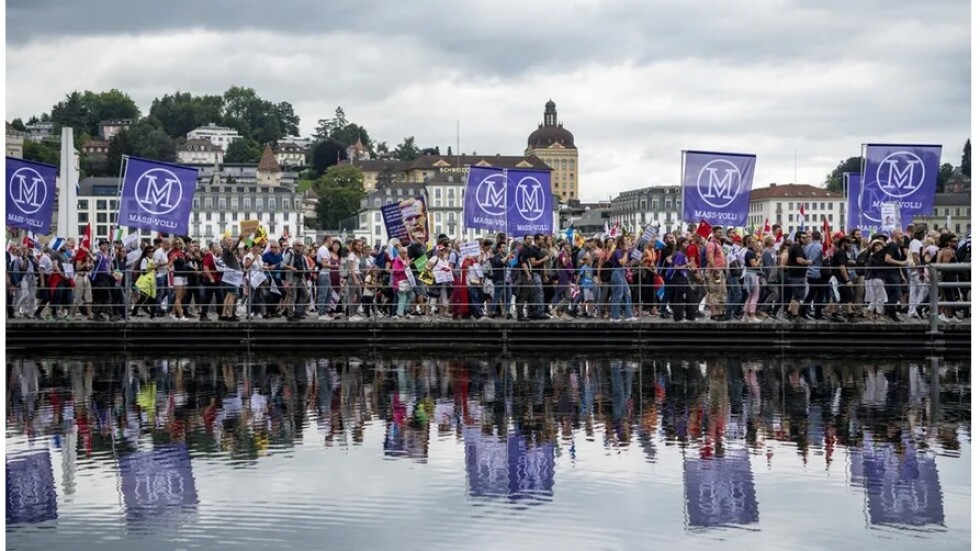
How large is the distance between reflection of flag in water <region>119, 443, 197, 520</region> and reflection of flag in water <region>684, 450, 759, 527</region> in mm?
3929

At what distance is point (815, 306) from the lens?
84.2 feet

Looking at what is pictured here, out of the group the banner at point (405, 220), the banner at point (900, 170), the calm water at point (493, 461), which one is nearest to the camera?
the calm water at point (493, 461)

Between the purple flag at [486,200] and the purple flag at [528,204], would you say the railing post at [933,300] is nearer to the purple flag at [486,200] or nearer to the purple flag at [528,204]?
the purple flag at [528,204]

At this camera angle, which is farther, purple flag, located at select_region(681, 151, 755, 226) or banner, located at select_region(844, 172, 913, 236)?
banner, located at select_region(844, 172, 913, 236)

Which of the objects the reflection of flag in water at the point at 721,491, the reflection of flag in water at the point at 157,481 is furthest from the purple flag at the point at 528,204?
the reflection of flag in water at the point at 721,491

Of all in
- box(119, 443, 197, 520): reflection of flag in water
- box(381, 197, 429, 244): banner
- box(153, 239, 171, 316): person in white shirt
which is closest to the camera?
box(119, 443, 197, 520): reflection of flag in water

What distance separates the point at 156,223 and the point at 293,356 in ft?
17.5

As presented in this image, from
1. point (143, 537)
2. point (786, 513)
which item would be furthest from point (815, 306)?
point (143, 537)

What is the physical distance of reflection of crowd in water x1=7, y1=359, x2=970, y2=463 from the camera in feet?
47.5

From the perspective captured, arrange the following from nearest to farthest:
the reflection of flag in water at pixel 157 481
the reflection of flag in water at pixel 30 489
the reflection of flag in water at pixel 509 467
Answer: the reflection of flag in water at pixel 30 489 → the reflection of flag in water at pixel 157 481 → the reflection of flag in water at pixel 509 467

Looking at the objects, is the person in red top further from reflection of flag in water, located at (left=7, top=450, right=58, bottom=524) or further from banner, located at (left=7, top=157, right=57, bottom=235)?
reflection of flag in water, located at (left=7, top=450, right=58, bottom=524)

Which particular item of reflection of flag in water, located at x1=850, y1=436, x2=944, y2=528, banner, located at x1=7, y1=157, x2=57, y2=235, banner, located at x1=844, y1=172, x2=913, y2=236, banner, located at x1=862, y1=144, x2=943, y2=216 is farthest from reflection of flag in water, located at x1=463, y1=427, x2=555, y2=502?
banner, located at x1=7, y1=157, x2=57, y2=235

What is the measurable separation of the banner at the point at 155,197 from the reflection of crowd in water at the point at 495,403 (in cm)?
509

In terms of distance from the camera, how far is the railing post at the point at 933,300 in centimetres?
2383
